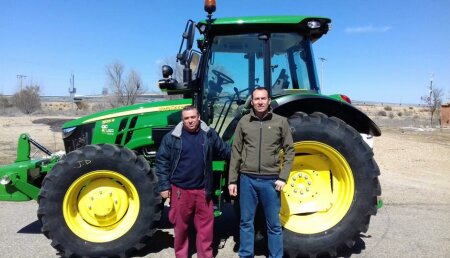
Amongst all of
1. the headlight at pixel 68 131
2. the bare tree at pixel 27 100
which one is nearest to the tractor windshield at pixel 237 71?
the headlight at pixel 68 131

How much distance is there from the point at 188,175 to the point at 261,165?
694 millimetres

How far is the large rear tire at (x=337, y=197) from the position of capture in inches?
158

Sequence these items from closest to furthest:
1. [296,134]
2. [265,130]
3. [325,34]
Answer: [265,130]
[296,134]
[325,34]

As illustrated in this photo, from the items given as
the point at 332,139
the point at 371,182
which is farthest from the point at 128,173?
the point at 371,182

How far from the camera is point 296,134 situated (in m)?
4.04

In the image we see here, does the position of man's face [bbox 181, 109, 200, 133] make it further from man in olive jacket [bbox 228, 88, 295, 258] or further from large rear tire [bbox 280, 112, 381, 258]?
large rear tire [bbox 280, 112, 381, 258]

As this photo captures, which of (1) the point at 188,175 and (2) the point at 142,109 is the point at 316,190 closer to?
(1) the point at 188,175

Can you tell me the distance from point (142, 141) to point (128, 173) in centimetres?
71

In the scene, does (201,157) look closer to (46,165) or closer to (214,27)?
(214,27)

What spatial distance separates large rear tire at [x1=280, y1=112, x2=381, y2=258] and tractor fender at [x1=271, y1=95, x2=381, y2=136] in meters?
0.20

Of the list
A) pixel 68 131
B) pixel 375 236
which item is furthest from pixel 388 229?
pixel 68 131

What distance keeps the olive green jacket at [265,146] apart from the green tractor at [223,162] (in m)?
0.43

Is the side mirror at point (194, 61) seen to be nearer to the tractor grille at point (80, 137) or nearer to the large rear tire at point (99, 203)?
the large rear tire at point (99, 203)

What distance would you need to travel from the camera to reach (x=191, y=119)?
369 centimetres
